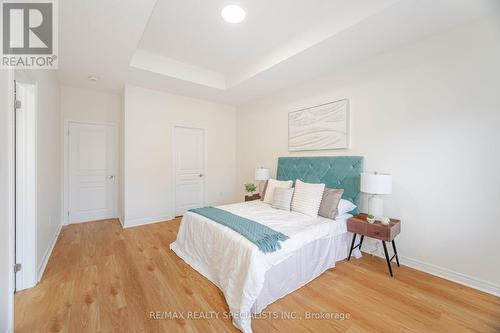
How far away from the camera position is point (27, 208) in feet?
6.70

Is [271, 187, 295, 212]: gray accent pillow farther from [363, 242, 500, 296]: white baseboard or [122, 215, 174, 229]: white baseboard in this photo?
[122, 215, 174, 229]: white baseboard

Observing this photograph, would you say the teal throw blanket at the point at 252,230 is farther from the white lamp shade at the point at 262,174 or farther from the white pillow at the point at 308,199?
Result: the white lamp shade at the point at 262,174

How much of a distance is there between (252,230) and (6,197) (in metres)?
1.85

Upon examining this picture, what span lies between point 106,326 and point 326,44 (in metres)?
3.50

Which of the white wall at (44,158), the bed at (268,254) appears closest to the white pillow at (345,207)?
the bed at (268,254)

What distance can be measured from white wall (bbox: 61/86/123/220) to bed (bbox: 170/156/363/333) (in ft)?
8.60

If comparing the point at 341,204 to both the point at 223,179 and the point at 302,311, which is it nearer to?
the point at 302,311

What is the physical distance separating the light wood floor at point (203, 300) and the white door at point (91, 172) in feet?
5.42

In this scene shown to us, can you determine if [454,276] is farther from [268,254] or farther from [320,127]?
[320,127]

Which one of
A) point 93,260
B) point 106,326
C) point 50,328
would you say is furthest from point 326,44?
point 93,260

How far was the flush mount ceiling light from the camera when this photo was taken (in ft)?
7.16

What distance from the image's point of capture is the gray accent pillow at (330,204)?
259 centimetres

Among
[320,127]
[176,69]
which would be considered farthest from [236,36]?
[320,127]

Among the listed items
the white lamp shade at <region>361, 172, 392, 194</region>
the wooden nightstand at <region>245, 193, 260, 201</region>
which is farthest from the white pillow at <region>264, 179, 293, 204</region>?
the white lamp shade at <region>361, 172, 392, 194</region>
